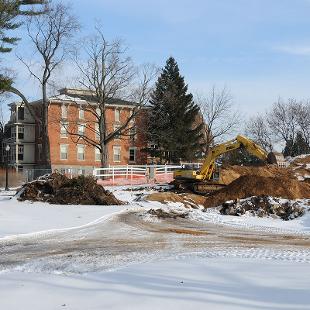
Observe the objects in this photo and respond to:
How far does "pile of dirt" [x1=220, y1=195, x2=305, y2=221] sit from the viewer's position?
884 inches

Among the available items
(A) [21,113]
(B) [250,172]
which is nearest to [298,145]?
(A) [21,113]

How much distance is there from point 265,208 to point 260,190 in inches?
182

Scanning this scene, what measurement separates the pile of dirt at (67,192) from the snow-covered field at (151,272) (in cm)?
745

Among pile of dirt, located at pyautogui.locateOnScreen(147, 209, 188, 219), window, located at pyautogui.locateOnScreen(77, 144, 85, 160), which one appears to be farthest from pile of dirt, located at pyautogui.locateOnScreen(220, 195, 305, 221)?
window, located at pyautogui.locateOnScreen(77, 144, 85, 160)

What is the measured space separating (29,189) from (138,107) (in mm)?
Answer: 29879

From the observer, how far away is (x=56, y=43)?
51.8m

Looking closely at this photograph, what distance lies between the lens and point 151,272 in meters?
8.85

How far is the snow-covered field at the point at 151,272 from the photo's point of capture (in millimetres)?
6730

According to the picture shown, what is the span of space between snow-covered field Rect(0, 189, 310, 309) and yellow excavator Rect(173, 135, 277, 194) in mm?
15150

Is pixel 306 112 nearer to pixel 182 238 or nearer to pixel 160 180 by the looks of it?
pixel 160 180

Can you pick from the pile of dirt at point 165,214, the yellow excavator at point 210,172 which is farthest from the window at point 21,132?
the pile of dirt at point 165,214

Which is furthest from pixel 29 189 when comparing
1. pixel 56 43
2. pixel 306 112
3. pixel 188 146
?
pixel 306 112

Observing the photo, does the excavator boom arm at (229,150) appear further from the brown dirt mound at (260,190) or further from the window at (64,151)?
the window at (64,151)

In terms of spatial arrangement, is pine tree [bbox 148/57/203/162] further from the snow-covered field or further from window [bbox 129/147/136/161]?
the snow-covered field
